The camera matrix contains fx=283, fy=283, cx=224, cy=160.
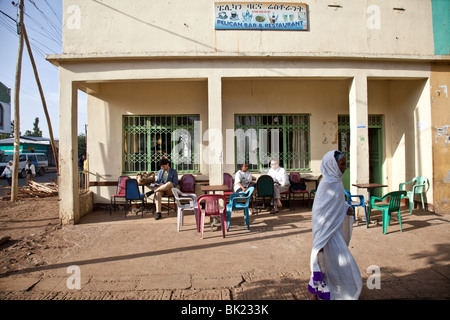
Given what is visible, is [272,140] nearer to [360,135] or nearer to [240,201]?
[360,135]

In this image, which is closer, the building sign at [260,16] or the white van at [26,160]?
the building sign at [260,16]

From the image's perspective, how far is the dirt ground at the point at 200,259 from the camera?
3.28 m

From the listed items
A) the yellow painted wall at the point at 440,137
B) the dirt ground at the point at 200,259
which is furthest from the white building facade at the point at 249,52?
the dirt ground at the point at 200,259

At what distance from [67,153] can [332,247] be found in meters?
5.89

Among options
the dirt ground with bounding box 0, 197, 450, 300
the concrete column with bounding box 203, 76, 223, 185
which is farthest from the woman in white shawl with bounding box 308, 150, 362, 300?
the concrete column with bounding box 203, 76, 223, 185

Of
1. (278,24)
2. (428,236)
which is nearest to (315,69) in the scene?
(278,24)

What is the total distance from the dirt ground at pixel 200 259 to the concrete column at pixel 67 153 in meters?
0.39

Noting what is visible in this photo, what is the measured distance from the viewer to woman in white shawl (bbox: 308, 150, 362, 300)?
2.62 m

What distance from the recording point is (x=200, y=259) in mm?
4250

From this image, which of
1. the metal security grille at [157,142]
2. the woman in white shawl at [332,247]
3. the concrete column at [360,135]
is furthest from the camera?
the metal security grille at [157,142]

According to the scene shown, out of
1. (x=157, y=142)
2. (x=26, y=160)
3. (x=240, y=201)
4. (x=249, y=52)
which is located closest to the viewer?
(x=240, y=201)

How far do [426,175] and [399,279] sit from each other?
15.1 feet

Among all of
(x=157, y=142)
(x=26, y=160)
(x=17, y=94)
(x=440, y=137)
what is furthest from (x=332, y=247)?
(x=26, y=160)

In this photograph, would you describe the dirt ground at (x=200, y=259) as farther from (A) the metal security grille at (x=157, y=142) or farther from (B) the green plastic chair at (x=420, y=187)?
(A) the metal security grille at (x=157, y=142)
